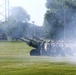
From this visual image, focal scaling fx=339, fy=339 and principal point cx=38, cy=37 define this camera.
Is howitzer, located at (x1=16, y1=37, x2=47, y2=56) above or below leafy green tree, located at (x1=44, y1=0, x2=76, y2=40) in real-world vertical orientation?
below

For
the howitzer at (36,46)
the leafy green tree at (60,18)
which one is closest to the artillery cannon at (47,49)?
the howitzer at (36,46)

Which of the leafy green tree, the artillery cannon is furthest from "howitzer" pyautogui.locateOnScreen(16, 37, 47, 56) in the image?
the leafy green tree

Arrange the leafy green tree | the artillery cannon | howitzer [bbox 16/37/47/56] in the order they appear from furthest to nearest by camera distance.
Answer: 1. howitzer [bbox 16/37/47/56]
2. the leafy green tree
3. the artillery cannon

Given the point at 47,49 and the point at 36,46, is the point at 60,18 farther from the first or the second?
the point at 47,49

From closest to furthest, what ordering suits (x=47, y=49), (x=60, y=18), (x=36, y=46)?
1. (x=47, y=49)
2. (x=36, y=46)
3. (x=60, y=18)

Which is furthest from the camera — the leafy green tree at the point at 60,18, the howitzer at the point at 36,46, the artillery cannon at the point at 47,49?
the howitzer at the point at 36,46

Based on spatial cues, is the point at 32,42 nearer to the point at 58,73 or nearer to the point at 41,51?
the point at 41,51

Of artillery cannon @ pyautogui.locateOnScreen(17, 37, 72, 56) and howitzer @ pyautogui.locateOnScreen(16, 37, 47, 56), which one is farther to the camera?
howitzer @ pyautogui.locateOnScreen(16, 37, 47, 56)

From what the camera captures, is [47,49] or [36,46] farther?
[36,46]

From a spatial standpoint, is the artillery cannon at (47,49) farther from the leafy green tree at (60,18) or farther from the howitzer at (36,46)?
the leafy green tree at (60,18)

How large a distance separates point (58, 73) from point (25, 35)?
28826 millimetres

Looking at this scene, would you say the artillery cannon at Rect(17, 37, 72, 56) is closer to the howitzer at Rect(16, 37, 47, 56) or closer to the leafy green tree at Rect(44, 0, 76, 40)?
the howitzer at Rect(16, 37, 47, 56)

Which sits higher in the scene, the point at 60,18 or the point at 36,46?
the point at 60,18

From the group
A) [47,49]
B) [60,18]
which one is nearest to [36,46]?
[47,49]
